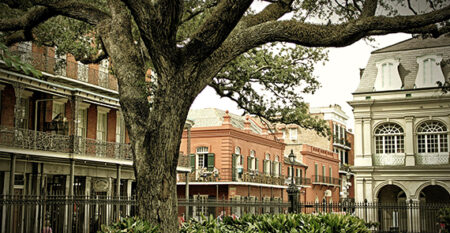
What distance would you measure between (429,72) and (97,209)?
78.8 feet

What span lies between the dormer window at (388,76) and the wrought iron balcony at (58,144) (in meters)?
15.6

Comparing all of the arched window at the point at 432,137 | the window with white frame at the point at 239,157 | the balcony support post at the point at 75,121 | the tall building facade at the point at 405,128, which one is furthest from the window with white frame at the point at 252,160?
the balcony support post at the point at 75,121

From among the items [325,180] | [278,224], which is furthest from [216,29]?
[325,180]

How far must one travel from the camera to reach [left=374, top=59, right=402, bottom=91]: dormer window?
32719 mm

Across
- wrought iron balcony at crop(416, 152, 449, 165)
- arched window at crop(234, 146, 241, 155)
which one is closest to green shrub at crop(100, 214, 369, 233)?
wrought iron balcony at crop(416, 152, 449, 165)

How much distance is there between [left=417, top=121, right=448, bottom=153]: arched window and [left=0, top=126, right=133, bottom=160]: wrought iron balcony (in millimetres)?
16246

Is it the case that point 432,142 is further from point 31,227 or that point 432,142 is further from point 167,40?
point 167,40

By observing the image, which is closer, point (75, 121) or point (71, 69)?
point (75, 121)

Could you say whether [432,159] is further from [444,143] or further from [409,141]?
[409,141]

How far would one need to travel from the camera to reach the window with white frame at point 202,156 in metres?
39.4

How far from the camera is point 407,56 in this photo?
33.5m

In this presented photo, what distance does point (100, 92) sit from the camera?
25.5m

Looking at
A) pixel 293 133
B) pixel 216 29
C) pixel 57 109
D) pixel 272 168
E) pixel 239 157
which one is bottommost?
pixel 272 168

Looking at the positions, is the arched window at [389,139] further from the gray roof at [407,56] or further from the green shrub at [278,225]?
the green shrub at [278,225]
